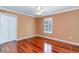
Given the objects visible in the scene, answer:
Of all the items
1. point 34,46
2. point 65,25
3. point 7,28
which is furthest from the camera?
point 34,46

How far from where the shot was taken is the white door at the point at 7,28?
2248mm

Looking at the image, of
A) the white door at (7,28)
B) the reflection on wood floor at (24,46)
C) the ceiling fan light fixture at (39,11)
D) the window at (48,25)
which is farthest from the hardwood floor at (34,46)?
the ceiling fan light fixture at (39,11)

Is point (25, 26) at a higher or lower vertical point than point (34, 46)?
higher

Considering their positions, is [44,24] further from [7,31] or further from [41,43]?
[7,31]

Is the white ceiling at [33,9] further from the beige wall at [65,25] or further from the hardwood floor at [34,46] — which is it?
the hardwood floor at [34,46]

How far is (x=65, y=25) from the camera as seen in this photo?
2.51 m

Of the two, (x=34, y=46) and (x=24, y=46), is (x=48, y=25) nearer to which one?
(x=34, y=46)

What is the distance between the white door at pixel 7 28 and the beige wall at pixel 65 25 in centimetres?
70

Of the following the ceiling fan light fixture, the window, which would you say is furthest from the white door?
the window

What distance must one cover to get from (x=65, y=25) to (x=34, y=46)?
3.57 ft

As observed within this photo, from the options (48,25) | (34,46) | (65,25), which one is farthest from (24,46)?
(65,25)

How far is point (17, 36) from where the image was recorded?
2436 millimetres
